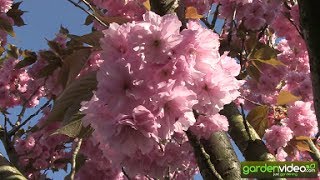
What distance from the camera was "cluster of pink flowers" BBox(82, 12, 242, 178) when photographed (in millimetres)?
1325

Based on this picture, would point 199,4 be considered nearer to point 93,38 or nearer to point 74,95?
point 93,38

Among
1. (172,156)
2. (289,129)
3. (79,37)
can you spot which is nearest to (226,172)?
(172,156)

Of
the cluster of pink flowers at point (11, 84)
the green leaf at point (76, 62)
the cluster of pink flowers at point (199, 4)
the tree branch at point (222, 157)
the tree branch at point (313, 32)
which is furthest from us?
the cluster of pink flowers at point (11, 84)

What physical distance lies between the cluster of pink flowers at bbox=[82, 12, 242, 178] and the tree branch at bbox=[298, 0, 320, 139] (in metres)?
0.41

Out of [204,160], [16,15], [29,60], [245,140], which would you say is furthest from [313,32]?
[16,15]

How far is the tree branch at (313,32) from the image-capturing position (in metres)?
1.01

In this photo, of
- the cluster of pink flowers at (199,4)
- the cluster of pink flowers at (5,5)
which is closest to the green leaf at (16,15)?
the cluster of pink flowers at (5,5)

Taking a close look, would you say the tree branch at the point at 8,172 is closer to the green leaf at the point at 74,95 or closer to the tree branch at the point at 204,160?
the green leaf at the point at 74,95

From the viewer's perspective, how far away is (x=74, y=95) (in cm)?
168

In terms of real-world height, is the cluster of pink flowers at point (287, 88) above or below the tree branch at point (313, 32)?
below

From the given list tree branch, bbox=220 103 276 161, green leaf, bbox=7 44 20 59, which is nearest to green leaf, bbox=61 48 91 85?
tree branch, bbox=220 103 276 161

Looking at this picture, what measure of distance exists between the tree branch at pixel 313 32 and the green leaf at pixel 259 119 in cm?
179

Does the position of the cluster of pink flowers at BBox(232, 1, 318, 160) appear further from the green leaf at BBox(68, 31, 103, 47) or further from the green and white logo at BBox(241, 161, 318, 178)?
the green leaf at BBox(68, 31, 103, 47)

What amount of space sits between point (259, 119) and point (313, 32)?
6.17 feet
